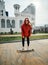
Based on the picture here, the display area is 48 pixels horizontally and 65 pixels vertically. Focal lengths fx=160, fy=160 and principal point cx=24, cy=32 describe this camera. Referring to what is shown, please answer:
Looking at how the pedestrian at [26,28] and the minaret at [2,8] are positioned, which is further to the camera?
the minaret at [2,8]

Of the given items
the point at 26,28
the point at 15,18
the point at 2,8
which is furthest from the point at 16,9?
the point at 26,28

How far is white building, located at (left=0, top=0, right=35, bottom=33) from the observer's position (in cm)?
499

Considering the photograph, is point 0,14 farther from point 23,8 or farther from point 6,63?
point 6,63

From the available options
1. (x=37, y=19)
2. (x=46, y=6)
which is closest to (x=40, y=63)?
(x=37, y=19)

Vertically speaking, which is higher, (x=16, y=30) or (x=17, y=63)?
(x=16, y=30)

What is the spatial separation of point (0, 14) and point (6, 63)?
2145mm

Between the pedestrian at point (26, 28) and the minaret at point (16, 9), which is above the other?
the minaret at point (16, 9)

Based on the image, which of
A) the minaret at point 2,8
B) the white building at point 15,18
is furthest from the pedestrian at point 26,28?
the minaret at point 2,8

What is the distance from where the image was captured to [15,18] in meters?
5.06

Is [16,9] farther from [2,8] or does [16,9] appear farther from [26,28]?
[26,28]

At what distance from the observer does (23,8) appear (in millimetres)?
5094

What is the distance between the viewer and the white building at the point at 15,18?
4988mm

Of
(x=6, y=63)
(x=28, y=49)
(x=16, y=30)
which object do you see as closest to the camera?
(x=6, y=63)

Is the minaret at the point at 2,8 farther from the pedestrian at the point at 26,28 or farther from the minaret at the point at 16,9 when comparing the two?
the pedestrian at the point at 26,28
